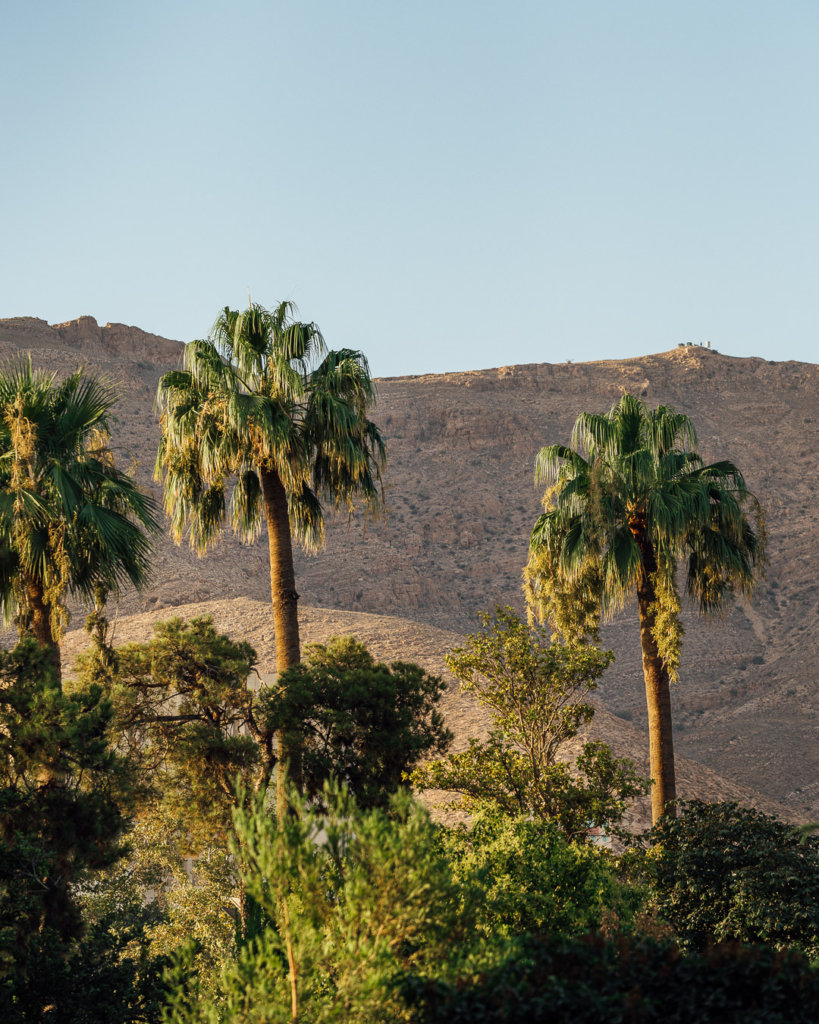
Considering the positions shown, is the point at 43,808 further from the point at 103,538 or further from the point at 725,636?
the point at 725,636

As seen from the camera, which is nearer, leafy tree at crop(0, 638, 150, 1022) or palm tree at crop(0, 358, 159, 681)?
leafy tree at crop(0, 638, 150, 1022)

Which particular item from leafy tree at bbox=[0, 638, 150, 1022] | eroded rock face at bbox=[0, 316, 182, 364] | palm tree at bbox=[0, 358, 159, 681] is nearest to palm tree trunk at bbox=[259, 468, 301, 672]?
palm tree at bbox=[0, 358, 159, 681]

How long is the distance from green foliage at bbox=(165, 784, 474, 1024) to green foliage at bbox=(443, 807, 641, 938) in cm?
291

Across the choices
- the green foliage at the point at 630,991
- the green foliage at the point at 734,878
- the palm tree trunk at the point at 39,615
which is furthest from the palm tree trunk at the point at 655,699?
the green foliage at the point at 630,991

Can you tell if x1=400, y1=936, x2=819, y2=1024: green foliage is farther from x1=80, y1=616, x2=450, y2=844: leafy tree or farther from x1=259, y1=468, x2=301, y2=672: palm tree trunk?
x1=80, y1=616, x2=450, y2=844: leafy tree

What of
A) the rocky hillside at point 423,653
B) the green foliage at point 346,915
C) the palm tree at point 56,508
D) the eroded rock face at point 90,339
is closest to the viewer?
the green foliage at point 346,915

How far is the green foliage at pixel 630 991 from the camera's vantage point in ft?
17.1

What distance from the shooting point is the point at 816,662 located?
177ft

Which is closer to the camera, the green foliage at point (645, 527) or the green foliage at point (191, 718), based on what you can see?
the green foliage at point (645, 527)

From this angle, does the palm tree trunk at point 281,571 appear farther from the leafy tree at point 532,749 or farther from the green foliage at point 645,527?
the green foliage at point 645,527

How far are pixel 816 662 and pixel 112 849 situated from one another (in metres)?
49.8

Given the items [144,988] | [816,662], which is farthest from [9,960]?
[816,662]

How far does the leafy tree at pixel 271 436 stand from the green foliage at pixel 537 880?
477 cm

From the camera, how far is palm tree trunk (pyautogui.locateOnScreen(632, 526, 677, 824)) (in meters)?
14.5
